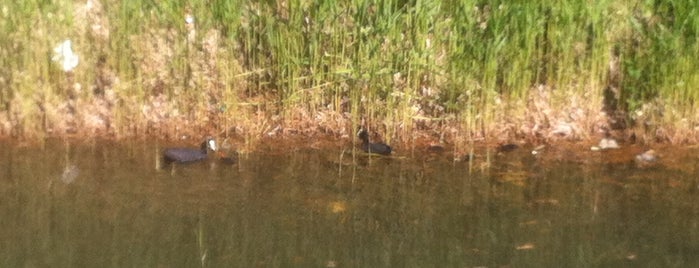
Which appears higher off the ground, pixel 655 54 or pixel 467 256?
pixel 655 54

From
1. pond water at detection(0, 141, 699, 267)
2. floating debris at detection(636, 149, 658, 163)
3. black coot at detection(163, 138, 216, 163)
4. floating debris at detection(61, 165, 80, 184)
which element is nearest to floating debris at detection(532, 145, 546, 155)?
pond water at detection(0, 141, 699, 267)

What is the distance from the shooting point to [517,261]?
3418mm

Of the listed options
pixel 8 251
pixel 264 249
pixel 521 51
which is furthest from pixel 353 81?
pixel 8 251

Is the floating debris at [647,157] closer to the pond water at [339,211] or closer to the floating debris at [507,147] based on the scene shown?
the pond water at [339,211]

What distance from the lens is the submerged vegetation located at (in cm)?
459

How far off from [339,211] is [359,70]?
39.0 inches

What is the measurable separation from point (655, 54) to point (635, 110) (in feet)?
0.95

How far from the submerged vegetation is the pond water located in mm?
244

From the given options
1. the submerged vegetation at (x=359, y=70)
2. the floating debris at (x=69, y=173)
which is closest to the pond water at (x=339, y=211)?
the floating debris at (x=69, y=173)

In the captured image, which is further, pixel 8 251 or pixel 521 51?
pixel 521 51

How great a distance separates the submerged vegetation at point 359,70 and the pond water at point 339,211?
244 mm

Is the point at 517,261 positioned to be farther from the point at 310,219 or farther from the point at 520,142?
the point at 520,142

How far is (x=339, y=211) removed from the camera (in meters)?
3.82

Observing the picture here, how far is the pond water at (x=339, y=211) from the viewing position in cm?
347
